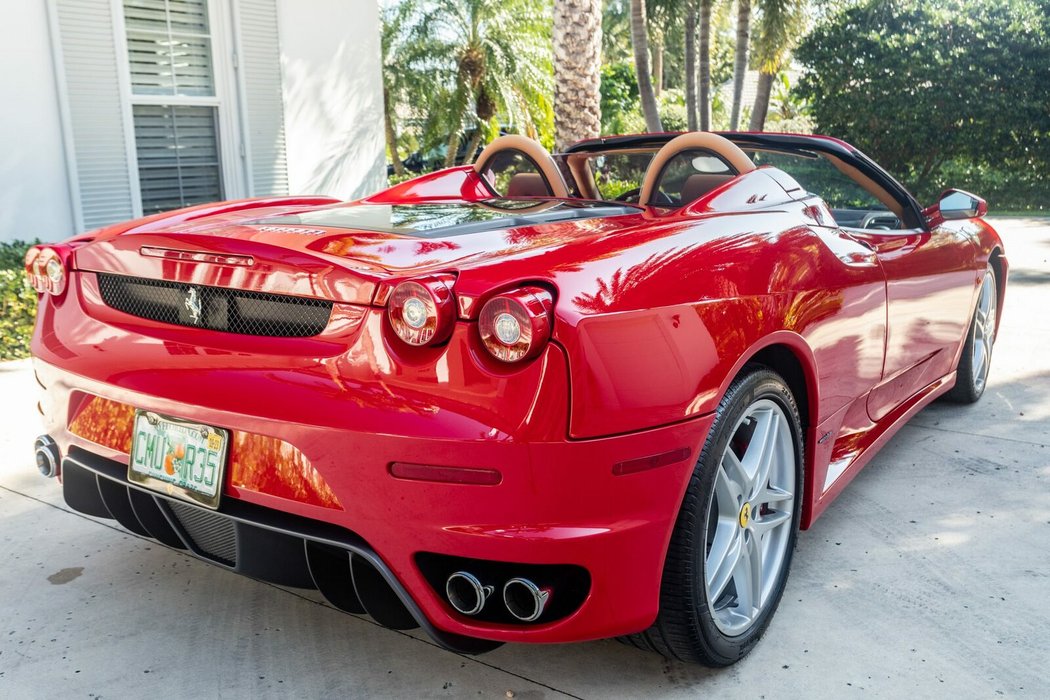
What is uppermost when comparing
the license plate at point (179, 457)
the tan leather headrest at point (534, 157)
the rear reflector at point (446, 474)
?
the tan leather headrest at point (534, 157)

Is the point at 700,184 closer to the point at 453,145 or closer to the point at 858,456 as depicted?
the point at 858,456

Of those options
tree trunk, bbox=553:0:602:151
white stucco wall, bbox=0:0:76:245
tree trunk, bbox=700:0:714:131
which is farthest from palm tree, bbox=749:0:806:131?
white stucco wall, bbox=0:0:76:245

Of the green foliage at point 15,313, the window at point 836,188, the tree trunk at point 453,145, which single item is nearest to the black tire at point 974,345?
the window at point 836,188

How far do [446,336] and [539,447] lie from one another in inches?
11.5

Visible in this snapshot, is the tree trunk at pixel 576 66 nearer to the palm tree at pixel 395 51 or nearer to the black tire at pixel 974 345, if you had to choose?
the black tire at pixel 974 345

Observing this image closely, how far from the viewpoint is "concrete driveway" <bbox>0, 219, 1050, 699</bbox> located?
8.03ft

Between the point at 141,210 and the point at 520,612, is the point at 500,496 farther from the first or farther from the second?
the point at 141,210

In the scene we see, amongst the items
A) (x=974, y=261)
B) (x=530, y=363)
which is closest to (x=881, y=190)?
(x=974, y=261)

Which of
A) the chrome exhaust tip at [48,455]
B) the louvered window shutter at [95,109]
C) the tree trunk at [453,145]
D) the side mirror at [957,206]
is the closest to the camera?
the chrome exhaust tip at [48,455]

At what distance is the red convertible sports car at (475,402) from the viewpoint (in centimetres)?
196

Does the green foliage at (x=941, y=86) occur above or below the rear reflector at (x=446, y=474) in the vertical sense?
above

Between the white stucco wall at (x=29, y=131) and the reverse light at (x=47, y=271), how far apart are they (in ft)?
17.0

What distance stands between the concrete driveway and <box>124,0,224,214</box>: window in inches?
192

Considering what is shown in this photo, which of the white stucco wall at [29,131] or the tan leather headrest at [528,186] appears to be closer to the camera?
the tan leather headrest at [528,186]
